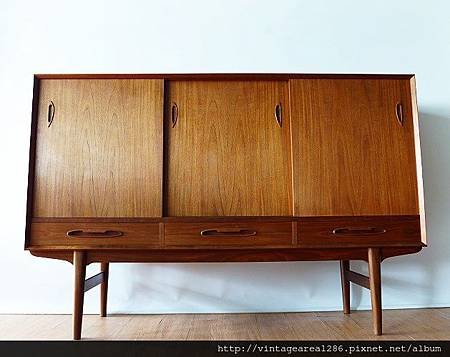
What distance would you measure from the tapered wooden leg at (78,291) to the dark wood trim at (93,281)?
69 mm

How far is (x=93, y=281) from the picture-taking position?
5.29 feet

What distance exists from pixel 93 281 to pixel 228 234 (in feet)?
2.07

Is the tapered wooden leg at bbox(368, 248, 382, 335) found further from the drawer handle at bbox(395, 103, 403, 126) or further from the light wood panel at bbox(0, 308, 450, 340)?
the drawer handle at bbox(395, 103, 403, 126)

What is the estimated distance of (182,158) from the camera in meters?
1.52

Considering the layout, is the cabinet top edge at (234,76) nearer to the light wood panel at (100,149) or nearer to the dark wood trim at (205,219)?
the light wood panel at (100,149)

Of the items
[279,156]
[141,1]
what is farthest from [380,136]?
[141,1]

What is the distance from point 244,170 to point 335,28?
1082 mm

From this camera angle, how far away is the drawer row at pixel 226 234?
145 centimetres

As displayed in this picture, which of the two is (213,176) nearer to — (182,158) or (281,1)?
(182,158)

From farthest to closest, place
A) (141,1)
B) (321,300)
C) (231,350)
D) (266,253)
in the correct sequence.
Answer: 1. (141,1)
2. (321,300)
3. (266,253)
4. (231,350)

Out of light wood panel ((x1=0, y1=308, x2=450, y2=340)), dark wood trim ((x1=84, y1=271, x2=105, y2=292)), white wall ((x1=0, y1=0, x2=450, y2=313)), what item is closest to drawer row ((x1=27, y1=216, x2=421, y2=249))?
dark wood trim ((x1=84, y1=271, x2=105, y2=292))

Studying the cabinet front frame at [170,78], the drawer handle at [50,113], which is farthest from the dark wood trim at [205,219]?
the drawer handle at [50,113]

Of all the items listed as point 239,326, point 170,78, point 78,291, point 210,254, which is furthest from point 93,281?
point 170,78

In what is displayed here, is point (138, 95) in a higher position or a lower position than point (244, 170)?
higher
